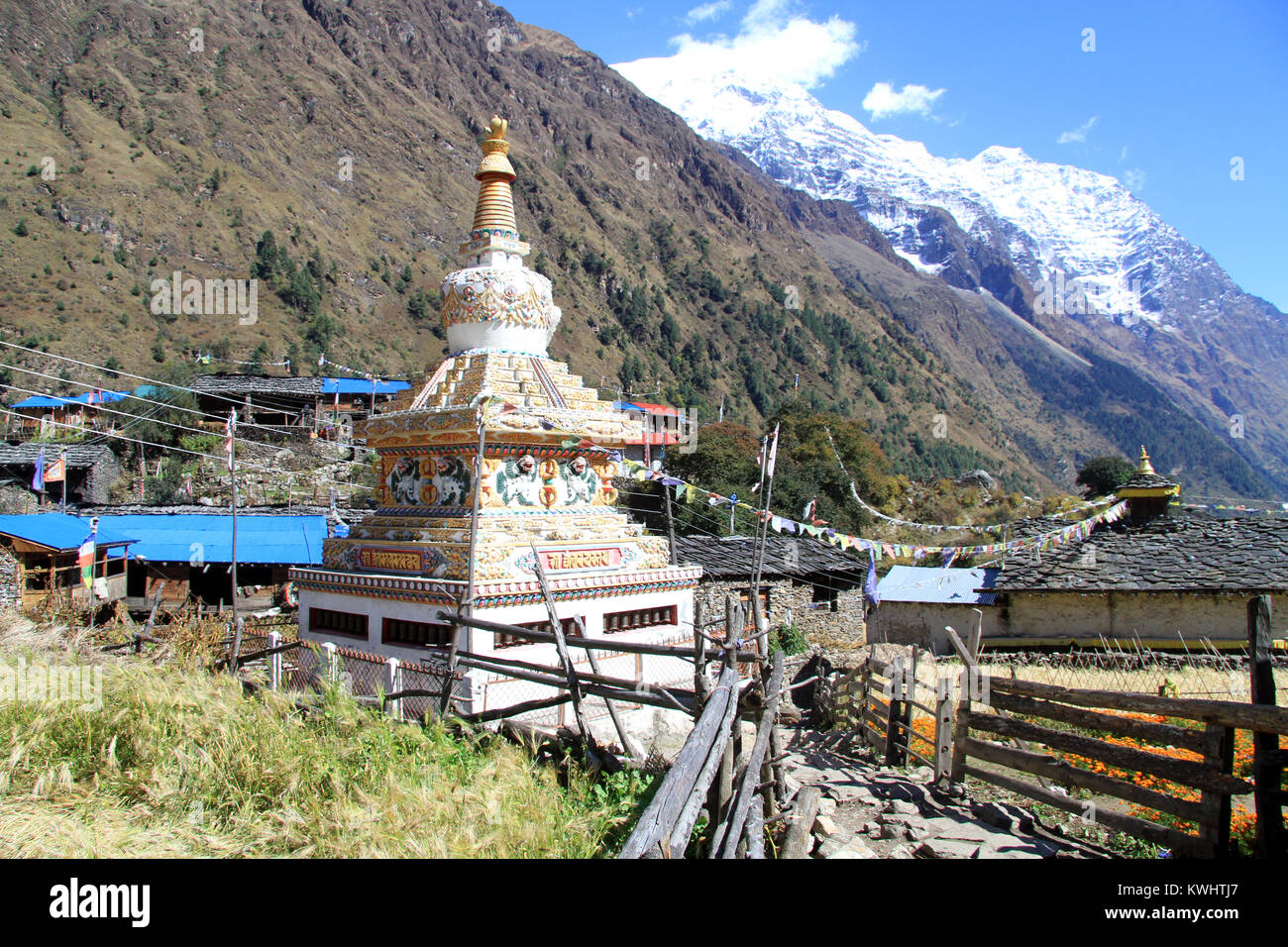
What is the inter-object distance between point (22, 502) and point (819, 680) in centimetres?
3399

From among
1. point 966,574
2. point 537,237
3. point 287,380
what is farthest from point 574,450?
point 537,237

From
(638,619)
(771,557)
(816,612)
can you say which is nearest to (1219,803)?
(638,619)

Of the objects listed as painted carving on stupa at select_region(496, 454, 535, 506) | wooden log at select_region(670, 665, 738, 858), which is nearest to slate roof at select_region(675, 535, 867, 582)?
painted carving on stupa at select_region(496, 454, 535, 506)

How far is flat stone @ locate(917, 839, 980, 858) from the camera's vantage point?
25.1 feet

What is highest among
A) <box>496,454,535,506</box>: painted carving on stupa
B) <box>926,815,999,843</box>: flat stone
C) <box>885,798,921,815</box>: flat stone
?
<box>496,454,535,506</box>: painted carving on stupa

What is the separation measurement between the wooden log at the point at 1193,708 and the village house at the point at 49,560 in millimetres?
21551

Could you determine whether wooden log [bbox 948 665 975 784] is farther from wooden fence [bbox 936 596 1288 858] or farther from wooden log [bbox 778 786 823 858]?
wooden log [bbox 778 786 823 858]

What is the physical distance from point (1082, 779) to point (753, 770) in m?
4.00

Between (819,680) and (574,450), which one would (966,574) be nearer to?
(819,680)

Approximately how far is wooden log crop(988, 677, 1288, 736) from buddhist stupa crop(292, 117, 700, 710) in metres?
7.37

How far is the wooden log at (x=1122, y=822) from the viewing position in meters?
7.29

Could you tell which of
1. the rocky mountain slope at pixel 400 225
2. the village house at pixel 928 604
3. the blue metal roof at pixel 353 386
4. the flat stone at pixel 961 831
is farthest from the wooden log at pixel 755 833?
the rocky mountain slope at pixel 400 225

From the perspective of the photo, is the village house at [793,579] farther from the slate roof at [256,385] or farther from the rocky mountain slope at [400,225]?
the rocky mountain slope at [400,225]
